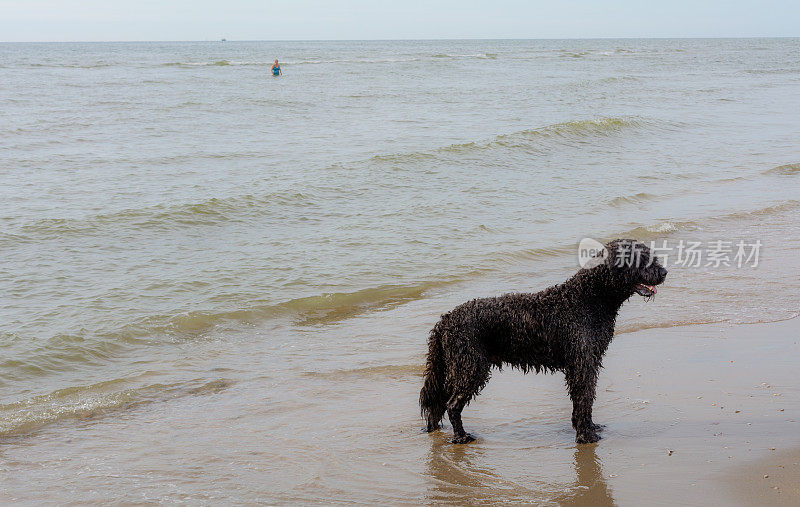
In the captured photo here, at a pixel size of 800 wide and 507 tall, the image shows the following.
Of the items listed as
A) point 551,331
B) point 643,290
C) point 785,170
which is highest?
point 643,290

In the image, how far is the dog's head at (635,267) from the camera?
17.5 ft

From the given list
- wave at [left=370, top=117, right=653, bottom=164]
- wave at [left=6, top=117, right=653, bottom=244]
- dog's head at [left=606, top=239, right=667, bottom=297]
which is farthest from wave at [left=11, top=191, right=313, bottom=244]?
dog's head at [left=606, top=239, right=667, bottom=297]

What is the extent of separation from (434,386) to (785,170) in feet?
50.0

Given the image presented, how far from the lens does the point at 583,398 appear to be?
5.46 metres

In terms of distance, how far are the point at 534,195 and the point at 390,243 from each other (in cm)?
463

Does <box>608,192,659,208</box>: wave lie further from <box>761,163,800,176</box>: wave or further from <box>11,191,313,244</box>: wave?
<box>11,191,313,244</box>: wave

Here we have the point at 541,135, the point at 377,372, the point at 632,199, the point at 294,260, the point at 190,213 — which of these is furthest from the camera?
the point at 541,135

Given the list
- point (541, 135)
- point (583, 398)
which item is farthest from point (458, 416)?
point (541, 135)

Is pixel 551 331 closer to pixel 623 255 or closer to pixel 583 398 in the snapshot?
pixel 583 398

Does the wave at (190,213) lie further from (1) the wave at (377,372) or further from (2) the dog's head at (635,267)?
(2) the dog's head at (635,267)

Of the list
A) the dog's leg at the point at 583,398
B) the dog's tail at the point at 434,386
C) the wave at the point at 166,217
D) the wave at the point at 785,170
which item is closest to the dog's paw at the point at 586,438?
the dog's leg at the point at 583,398

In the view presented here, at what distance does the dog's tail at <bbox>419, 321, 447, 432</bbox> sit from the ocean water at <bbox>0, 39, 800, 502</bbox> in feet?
0.86

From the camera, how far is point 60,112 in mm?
27297

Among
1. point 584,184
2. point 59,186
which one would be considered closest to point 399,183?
point 584,184
